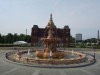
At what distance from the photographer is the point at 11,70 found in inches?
967

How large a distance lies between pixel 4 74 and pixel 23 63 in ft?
20.8

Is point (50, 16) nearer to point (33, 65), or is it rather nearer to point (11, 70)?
point (33, 65)

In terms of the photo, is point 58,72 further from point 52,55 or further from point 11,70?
point 52,55

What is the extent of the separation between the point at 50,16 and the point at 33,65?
51.0 ft

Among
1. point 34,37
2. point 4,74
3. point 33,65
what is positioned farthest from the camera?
point 34,37

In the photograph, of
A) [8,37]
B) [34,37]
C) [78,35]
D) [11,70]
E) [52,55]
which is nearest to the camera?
[11,70]

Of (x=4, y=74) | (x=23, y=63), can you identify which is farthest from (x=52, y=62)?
(x=4, y=74)

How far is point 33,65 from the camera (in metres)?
27.1

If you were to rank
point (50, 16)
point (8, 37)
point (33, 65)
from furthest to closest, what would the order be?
point (8, 37) → point (50, 16) → point (33, 65)

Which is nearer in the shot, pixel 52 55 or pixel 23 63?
pixel 23 63

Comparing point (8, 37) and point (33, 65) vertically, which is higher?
point (8, 37)

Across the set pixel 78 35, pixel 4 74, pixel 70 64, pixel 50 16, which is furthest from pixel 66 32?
pixel 4 74

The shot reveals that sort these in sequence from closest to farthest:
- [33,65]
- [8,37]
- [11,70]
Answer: [11,70] < [33,65] < [8,37]

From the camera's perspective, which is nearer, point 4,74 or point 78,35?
point 4,74
